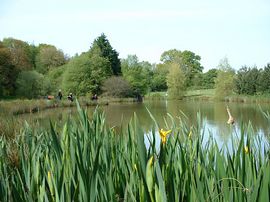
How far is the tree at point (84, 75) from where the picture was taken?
3919cm

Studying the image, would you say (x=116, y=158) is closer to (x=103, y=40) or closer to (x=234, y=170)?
(x=234, y=170)

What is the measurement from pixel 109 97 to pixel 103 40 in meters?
11.4

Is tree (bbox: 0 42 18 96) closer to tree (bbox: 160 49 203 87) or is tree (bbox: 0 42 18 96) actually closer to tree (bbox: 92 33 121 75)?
tree (bbox: 92 33 121 75)

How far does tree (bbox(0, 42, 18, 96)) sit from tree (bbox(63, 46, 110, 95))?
5904 mm

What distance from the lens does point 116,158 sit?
1.69 metres

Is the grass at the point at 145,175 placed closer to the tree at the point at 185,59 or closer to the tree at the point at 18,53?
the tree at the point at 18,53

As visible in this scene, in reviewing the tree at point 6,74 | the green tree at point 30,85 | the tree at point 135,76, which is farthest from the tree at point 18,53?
the tree at point 135,76

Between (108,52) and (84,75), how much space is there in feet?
27.2

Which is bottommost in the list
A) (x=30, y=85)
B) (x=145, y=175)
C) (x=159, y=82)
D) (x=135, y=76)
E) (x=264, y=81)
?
(x=145, y=175)

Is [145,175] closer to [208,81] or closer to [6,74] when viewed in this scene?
[6,74]

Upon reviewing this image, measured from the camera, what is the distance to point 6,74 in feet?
124

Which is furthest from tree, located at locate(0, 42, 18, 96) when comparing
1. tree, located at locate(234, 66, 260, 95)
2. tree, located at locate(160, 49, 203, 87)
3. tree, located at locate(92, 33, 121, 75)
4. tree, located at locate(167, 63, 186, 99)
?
tree, located at locate(160, 49, 203, 87)

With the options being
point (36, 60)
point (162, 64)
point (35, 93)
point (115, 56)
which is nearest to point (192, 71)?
point (162, 64)

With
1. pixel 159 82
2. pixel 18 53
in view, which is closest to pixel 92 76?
pixel 18 53
